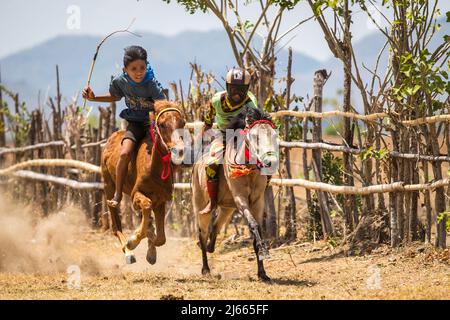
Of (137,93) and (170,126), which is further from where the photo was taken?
(137,93)

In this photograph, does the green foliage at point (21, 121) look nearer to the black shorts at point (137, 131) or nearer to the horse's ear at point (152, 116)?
the black shorts at point (137, 131)

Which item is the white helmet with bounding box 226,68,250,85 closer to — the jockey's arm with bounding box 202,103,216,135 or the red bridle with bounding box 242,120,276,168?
the red bridle with bounding box 242,120,276,168

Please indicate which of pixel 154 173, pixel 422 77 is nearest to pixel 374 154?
pixel 422 77

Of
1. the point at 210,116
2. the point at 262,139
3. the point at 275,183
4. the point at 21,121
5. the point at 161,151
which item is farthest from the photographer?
the point at 21,121

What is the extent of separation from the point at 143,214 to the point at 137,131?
1200 millimetres

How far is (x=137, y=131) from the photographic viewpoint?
9859 mm

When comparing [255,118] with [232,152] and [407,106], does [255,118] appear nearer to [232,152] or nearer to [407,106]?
[232,152]

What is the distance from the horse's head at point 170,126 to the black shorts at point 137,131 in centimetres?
71

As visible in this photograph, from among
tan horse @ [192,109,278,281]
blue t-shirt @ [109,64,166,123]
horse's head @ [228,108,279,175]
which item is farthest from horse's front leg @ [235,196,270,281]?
blue t-shirt @ [109,64,166,123]

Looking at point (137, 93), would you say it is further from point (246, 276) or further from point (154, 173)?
point (246, 276)

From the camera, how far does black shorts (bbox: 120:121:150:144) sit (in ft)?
32.2

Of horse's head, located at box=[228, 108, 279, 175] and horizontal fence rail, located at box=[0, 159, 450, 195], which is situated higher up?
horse's head, located at box=[228, 108, 279, 175]
